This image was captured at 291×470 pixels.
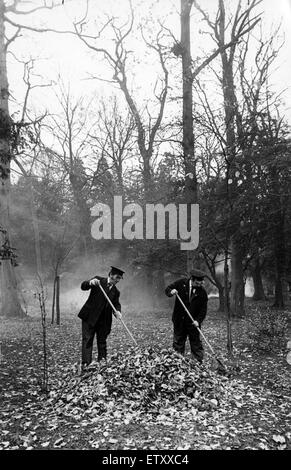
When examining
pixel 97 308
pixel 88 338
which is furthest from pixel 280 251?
pixel 88 338

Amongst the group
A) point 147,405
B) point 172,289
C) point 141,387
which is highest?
point 172,289

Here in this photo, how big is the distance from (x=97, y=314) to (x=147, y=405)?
2.07 metres

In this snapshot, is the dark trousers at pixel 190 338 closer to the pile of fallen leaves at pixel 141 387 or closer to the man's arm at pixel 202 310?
the man's arm at pixel 202 310

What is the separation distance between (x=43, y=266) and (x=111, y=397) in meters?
24.7

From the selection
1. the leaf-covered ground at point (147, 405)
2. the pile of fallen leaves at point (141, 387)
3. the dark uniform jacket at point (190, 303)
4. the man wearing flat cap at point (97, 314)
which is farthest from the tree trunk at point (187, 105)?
the pile of fallen leaves at point (141, 387)

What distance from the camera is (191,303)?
7770 mm

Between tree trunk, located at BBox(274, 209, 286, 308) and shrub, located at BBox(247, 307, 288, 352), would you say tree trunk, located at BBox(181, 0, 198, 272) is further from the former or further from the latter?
tree trunk, located at BBox(274, 209, 286, 308)

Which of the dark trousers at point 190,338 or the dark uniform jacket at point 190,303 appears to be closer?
the dark trousers at point 190,338

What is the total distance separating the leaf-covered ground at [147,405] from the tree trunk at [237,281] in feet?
24.8

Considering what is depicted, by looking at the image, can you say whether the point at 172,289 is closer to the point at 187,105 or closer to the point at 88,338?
the point at 88,338

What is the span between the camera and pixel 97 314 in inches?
280

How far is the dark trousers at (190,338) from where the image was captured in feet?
24.9
